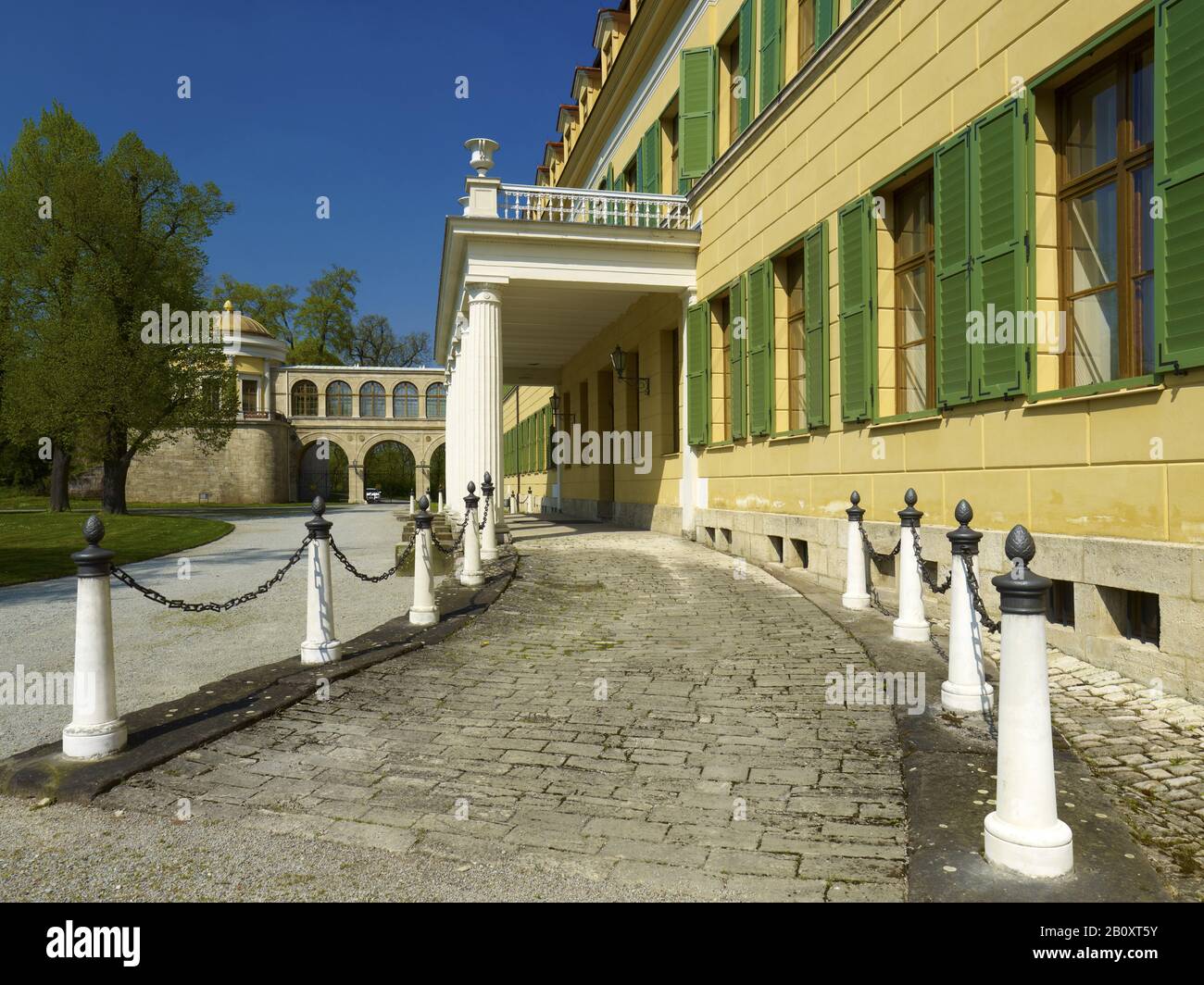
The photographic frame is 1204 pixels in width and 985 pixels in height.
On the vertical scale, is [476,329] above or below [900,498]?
above

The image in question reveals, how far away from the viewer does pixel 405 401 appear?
61.6 meters

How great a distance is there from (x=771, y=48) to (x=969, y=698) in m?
9.22

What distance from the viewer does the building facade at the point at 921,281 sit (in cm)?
502

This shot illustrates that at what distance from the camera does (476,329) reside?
1284 centimetres

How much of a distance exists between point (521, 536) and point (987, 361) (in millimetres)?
9292

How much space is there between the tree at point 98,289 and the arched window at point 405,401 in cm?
3233

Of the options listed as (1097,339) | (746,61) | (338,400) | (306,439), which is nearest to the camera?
(1097,339)

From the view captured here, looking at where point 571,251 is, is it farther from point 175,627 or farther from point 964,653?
point 964,653

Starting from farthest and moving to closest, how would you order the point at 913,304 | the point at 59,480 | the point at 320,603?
1. the point at 59,480
2. the point at 913,304
3. the point at 320,603

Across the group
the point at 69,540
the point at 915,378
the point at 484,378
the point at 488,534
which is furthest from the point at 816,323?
the point at 69,540

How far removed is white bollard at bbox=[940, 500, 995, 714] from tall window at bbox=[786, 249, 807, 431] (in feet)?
18.8

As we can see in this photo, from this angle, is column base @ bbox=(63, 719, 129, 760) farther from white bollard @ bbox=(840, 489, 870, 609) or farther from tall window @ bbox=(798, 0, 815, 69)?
tall window @ bbox=(798, 0, 815, 69)
